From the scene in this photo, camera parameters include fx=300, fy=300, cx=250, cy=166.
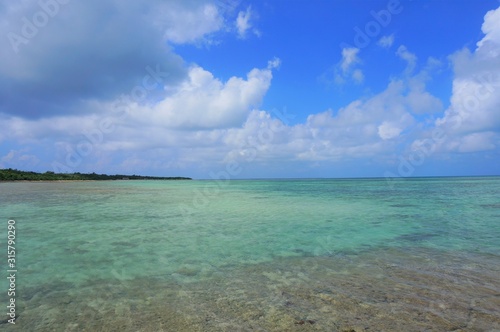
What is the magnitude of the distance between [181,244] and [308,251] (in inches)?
191

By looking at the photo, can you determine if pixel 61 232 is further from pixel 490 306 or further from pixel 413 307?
pixel 490 306

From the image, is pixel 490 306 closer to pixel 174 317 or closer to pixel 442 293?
pixel 442 293

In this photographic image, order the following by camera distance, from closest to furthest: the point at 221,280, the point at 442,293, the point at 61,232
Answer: the point at 442,293 < the point at 221,280 < the point at 61,232

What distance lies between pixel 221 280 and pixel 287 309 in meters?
2.25

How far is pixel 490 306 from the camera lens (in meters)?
5.84

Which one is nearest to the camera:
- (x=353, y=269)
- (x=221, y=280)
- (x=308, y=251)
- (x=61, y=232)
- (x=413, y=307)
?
(x=413, y=307)

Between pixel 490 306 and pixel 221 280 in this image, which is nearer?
pixel 490 306

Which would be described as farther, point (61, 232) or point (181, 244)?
point (61, 232)

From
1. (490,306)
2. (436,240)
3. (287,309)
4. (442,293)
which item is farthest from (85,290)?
(436,240)

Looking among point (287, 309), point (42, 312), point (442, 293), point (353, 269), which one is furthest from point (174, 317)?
point (442, 293)

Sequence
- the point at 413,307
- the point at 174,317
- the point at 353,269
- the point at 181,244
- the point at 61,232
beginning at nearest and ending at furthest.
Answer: the point at 174,317 < the point at 413,307 < the point at 353,269 < the point at 181,244 < the point at 61,232

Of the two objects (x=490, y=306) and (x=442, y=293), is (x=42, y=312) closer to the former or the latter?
(x=442, y=293)

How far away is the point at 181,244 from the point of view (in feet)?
38.3

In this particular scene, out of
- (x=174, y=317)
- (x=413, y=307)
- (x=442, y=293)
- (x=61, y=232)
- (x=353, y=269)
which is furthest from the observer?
(x=61, y=232)
